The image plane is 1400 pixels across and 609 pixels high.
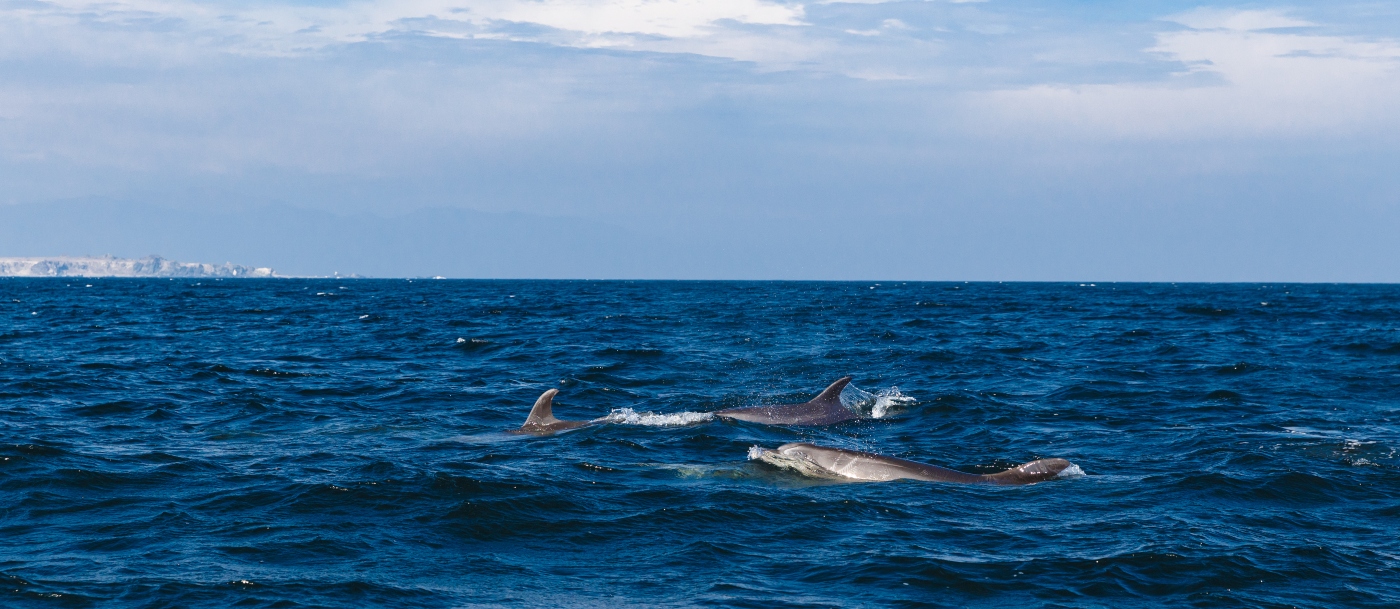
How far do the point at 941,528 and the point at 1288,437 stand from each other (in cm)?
897

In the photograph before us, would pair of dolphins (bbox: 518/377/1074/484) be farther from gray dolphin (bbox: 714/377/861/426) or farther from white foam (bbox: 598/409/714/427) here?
gray dolphin (bbox: 714/377/861/426)

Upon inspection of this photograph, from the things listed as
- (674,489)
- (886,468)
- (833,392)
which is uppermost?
(833,392)

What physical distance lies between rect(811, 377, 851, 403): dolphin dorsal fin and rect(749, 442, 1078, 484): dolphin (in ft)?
20.5

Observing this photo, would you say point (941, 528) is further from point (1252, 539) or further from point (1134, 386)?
point (1134, 386)

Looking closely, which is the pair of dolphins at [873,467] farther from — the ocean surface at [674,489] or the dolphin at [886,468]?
the ocean surface at [674,489]

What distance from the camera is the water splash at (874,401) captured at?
72.5ft

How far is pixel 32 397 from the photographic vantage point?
22.8 m

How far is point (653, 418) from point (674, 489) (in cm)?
626

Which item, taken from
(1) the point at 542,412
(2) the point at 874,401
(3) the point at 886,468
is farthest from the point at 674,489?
(2) the point at 874,401

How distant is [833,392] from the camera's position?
2164cm

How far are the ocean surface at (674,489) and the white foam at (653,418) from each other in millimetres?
91

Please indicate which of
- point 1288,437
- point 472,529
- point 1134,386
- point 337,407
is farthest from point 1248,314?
point 472,529

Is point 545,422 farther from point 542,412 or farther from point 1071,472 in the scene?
point 1071,472

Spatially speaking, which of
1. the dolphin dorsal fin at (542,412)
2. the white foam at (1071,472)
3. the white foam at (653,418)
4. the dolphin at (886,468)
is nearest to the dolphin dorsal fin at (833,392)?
the white foam at (653,418)
